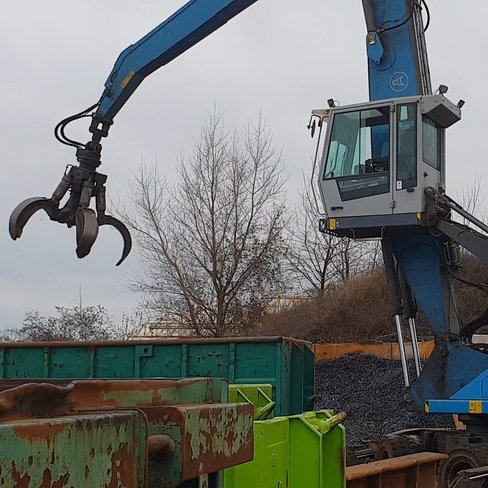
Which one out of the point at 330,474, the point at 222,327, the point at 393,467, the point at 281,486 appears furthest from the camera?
the point at 222,327

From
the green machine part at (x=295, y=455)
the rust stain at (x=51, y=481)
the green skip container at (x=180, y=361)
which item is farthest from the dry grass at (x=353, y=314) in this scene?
the rust stain at (x=51, y=481)

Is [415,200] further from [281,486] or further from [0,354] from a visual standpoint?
[281,486]

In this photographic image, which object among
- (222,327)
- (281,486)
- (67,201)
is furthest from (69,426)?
(222,327)

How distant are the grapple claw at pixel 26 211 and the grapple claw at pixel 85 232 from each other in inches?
10.8

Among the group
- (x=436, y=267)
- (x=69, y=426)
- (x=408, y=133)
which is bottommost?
(x=69, y=426)

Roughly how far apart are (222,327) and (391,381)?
35.8 feet

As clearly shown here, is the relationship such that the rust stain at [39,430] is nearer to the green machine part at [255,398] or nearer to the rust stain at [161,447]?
the rust stain at [161,447]

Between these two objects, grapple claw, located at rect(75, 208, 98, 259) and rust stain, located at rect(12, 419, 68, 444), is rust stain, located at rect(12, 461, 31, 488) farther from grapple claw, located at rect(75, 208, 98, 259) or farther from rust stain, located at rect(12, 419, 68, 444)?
grapple claw, located at rect(75, 208, 98, 259)

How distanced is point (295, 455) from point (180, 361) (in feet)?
14.7

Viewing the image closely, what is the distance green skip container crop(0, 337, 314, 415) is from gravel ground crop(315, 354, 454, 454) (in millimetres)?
3677

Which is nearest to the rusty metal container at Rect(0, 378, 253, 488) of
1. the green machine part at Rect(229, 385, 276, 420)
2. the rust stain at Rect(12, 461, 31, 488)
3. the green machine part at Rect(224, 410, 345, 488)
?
the rust stain at Rect(12, 461, 31, 488)

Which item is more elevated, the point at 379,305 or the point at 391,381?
the point at 379,305

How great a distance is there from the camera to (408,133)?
363 inches

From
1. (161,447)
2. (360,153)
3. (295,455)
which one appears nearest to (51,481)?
(161,447)
